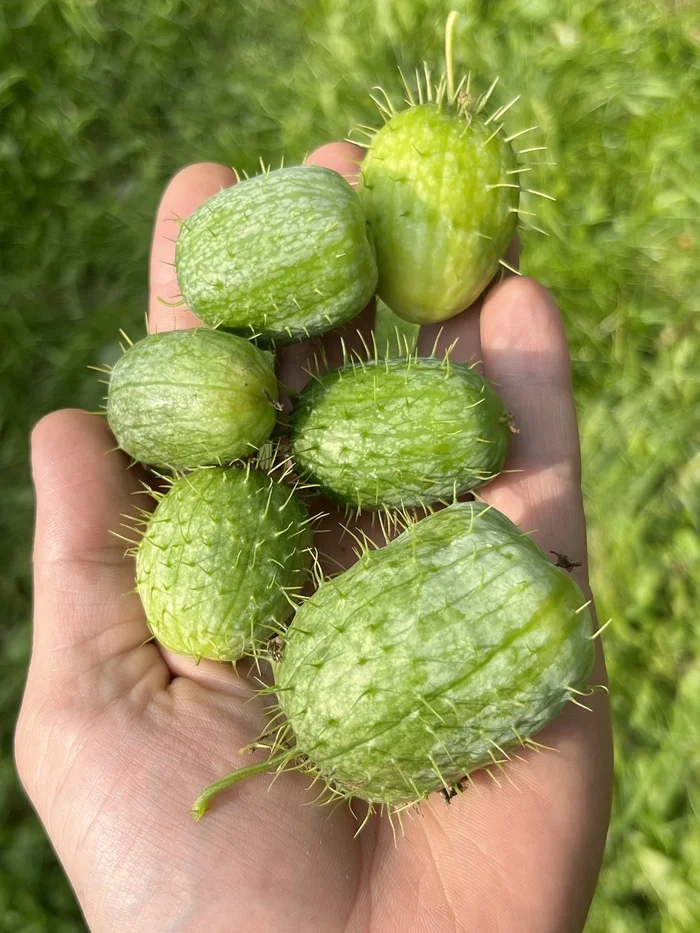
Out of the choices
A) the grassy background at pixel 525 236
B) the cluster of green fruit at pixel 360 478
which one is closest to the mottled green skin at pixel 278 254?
the cluster of green fruit at pixel 360 478

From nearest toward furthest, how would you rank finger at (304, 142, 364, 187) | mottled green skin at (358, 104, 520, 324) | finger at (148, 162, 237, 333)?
mottled green skin at (358, 104, 520, 324), finger at (148, 162, 237, 333), finger at (304, 142, 364, 187)

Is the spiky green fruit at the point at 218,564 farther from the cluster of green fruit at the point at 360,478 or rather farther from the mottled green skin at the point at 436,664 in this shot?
the mottled green skin at the point at 436,664

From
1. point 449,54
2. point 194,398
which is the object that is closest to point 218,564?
point 194,398

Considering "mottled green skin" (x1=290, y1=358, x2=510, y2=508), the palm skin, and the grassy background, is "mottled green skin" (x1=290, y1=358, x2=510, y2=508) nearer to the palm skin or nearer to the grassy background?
the palm skin

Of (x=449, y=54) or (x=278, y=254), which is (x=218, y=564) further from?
(x=449, y=54)

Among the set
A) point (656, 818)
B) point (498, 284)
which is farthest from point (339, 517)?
point (656, 818)

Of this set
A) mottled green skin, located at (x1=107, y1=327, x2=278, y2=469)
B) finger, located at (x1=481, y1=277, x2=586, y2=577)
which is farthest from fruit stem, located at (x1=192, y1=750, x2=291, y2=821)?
finger, located at (x1=481, y1=277, x2=586, y2=577)

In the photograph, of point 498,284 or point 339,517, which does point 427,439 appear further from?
point 498,284
